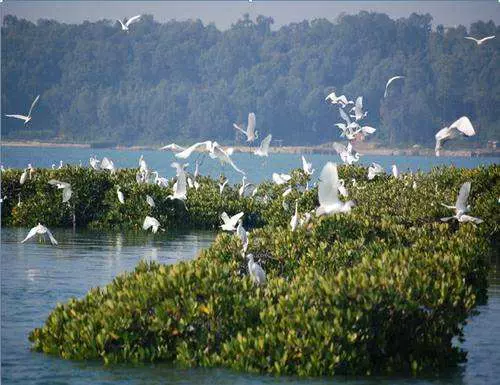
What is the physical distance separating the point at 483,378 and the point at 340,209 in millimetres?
2750

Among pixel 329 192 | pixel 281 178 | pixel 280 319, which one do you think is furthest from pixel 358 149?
pixel 280 319

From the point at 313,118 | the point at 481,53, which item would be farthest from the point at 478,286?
the point at 481,53

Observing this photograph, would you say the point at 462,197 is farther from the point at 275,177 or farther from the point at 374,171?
the point at 275,177

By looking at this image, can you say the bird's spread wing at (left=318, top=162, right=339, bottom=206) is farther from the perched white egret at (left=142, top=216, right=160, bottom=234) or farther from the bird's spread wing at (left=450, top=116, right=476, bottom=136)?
the perched white egret at (left=142, top=216, right=160, bottom=234)

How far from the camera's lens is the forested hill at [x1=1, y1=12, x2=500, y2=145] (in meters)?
138

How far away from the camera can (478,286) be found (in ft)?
52.1

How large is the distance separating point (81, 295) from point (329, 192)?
462cm

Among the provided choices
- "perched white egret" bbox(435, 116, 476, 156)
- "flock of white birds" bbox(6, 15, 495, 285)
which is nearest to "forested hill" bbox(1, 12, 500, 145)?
"flock of white birds" bbox(6, 15, 495, 285)

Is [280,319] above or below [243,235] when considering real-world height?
below

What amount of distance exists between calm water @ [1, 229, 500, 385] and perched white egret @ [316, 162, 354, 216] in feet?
7.07

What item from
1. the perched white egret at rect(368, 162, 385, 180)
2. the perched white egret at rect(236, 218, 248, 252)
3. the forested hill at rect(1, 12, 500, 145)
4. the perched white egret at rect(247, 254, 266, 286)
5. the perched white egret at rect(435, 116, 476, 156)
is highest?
the forested hill at rect(1, 12, 500, 145)

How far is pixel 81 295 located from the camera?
1741cm

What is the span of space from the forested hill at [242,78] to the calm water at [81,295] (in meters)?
109

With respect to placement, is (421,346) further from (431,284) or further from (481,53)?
(481,53)
